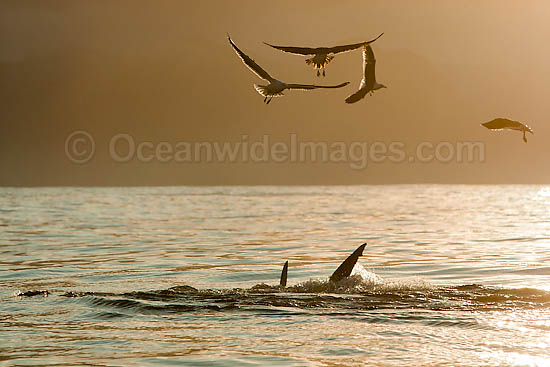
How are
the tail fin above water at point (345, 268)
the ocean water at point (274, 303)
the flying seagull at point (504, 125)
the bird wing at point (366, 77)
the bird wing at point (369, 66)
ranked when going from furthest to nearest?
the tail fin above water at point (345, 268), the bird wing at point (369, 66), the bird wing at point (366, 77), the flying seagull at point (504, 125), the ocean water at point (274, 303)

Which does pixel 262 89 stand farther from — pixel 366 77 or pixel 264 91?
pixel 366 77

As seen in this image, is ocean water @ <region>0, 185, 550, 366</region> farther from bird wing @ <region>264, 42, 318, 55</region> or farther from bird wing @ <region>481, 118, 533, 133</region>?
bird wing @ <region>264, 42, 318, 55</region>

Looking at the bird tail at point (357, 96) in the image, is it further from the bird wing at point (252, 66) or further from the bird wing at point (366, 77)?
the bird wing at point (252, 66)

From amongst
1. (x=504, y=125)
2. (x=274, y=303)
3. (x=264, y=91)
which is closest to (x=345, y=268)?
(x=274, y=303)

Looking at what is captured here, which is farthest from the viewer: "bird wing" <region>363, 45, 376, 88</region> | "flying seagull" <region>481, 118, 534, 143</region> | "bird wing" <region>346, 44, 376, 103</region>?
"bird wing" <region>363, 45, 376, 88</region>

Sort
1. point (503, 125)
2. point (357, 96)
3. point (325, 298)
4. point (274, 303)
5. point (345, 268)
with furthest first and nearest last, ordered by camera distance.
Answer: point (345, 268) < point (325, 298) < point (274, 303) < point (357, 96) < point (503, 125)

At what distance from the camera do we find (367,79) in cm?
1831

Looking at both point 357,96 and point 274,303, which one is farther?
point 274,303

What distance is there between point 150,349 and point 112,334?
66.0 inches

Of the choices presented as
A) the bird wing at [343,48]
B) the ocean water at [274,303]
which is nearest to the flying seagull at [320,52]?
the bird wing at [343,48]

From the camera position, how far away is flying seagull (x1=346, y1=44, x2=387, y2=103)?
17.6 meters

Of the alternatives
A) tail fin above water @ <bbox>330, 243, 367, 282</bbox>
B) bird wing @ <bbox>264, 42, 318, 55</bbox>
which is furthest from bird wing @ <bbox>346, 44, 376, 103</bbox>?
tail fin above water @ <bbox>330, 243, 367, 282</bbox>

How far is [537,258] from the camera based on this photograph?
28578mm

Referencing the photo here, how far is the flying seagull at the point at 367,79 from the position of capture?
17608mm
